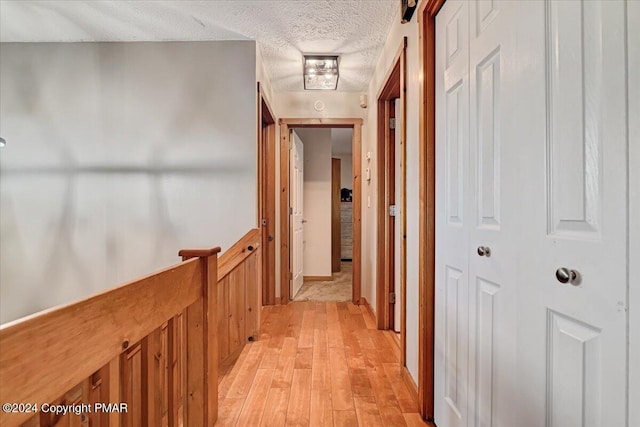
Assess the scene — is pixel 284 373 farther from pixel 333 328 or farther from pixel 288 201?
pixel 288 201

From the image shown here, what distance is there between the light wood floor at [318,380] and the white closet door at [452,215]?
375 millimetres

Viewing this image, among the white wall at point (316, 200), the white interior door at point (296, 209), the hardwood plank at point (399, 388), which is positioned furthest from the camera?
the white wall at point (316, 200)

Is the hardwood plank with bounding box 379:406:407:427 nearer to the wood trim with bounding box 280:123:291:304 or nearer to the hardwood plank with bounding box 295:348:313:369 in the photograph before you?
the hardwood plank with bounding box 295:348:313:369

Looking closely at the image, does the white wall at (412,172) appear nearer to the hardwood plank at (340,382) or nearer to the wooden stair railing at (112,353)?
the hardwood plank at (340,382)

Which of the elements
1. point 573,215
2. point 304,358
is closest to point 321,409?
point 304,358

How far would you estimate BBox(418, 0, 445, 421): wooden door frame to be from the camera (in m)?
1.56

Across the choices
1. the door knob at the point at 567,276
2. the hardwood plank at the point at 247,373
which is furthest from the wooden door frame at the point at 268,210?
the door knob at the point at 567,276

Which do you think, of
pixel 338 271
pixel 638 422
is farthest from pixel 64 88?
pixel 338 271

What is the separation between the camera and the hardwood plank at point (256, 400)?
1.61m

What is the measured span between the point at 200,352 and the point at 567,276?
4.63 ft

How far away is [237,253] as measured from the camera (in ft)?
7.47

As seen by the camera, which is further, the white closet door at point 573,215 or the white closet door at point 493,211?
the white closet door at point 493,211

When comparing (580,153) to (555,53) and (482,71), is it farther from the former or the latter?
(482,71)

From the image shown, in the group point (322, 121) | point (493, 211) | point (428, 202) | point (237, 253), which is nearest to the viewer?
point (493, 211)
